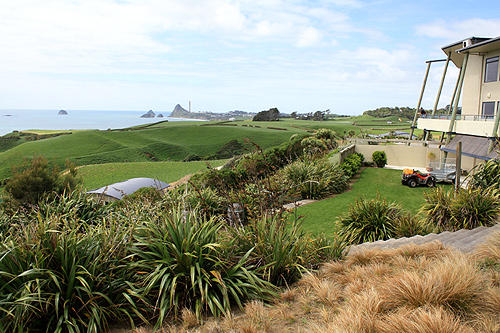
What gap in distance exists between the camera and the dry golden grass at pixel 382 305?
2.76 metres

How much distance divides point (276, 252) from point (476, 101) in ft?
81.0

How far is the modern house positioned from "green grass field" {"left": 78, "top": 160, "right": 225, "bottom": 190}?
2447cm

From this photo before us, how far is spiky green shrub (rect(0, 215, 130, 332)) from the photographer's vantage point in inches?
129

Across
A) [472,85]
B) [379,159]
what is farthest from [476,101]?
[379,159]

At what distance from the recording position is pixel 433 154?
83.4ft

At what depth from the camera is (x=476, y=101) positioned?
2259 cm

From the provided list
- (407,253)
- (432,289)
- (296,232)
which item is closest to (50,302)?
(296,232)

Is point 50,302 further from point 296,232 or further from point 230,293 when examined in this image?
point 296,232

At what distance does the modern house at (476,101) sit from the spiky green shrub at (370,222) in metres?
13.1

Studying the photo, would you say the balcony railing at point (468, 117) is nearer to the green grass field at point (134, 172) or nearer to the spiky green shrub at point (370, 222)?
the spiky green shrub at point (370, 222)

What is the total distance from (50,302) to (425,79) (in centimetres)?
3487

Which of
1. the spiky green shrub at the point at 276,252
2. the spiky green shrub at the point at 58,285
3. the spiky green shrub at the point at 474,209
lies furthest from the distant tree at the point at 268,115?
the spiky green shrub at the point at 58,285

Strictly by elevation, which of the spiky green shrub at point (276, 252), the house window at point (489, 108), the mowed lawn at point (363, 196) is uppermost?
the house window at point (489, 108)

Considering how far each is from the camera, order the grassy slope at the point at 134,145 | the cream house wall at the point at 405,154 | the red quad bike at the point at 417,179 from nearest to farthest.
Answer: the red quad bike at the point at 417,179, the cream house wall at the point at 405,154, the grassy slope at the point at 134,145
